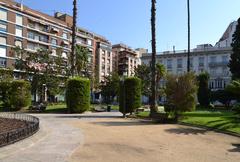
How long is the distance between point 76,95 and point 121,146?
19.8m

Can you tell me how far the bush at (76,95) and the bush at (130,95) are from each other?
501 centimetres

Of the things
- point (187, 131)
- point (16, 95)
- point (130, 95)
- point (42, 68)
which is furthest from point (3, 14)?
point (187, 131)

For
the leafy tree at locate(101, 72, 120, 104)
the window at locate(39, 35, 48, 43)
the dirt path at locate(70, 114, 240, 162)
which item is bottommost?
the dirt path at locate(70, 114, 240, 162)

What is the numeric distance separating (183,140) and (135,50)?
4879 inches

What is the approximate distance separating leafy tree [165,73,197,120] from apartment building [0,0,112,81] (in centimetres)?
3788

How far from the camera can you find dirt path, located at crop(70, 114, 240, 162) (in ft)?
39.5

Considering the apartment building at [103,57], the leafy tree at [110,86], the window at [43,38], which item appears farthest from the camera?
the apartment building at [103,57]

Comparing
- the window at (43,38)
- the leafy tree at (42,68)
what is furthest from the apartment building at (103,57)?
the leafy tree at (42,68)

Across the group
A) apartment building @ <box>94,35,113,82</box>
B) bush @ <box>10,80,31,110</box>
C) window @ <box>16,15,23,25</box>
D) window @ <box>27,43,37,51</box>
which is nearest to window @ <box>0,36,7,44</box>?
window @ <box>16,15,23,25</box>

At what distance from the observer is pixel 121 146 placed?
13.8 m

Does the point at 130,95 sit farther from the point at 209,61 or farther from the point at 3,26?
the point at 209,61

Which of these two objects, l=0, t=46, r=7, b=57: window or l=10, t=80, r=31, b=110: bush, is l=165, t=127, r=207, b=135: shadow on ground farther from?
l=0, t=46, r=7, b=57: window

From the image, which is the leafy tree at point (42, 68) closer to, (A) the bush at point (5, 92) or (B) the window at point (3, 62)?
(A) the bush at point (5, 92)

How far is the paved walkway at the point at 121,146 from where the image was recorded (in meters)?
11.7
